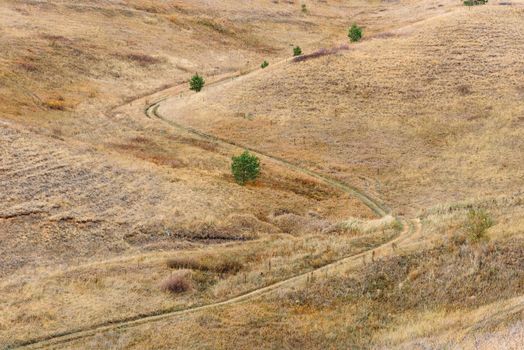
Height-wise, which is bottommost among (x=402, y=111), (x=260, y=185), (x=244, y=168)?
(x=260, y=185)

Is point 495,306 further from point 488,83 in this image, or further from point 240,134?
point 488,83

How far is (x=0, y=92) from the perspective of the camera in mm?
62656

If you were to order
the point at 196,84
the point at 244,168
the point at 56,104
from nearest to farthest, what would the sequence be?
1. the point at 244,168
2. the point at 56,104
3. the point at 196,84

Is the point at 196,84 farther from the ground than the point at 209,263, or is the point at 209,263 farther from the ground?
the point at 196,84

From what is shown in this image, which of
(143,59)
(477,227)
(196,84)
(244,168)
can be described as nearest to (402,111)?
(244,168)

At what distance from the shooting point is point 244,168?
4766 centimetres

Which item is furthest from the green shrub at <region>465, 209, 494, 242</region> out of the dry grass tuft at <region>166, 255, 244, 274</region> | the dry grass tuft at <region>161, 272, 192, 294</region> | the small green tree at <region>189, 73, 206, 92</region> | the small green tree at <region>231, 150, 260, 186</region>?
the small green tree at <region>189, 73, 206, 92</region>

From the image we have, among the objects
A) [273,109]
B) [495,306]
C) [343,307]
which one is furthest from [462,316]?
[273,109]

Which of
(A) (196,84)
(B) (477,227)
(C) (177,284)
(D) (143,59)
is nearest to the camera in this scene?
(B) (477,227)

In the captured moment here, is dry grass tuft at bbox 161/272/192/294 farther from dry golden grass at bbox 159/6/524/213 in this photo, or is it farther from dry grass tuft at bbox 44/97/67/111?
dry grass tuft at bbox 44/97/67/111

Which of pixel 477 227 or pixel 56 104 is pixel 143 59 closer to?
pixel 56 104

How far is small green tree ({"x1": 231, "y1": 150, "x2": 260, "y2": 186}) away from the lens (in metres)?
47.6

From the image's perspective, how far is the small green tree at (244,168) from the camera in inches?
1874

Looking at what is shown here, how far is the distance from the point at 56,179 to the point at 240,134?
21123 mm
